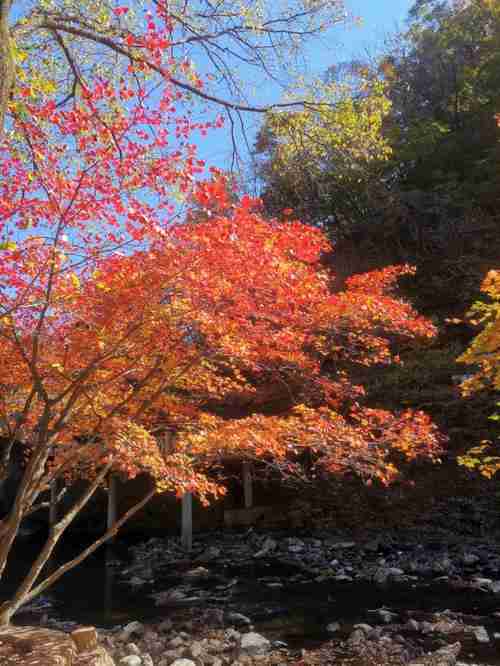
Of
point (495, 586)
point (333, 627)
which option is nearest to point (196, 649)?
point (333, 627)

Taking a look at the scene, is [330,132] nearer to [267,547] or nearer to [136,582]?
[136,582]

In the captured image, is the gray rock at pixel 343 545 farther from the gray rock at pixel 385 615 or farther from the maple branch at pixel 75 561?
the maple branch at pixel 75 561

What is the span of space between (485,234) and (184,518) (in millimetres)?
11595

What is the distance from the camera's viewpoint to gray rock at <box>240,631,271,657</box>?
19.4 ft

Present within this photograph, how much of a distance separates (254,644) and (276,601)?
2.04 m

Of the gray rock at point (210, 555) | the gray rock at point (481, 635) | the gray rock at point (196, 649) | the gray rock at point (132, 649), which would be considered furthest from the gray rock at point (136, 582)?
the gray rock at point (481, 635)

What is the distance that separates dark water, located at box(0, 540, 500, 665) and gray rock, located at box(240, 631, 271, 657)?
0.26 m

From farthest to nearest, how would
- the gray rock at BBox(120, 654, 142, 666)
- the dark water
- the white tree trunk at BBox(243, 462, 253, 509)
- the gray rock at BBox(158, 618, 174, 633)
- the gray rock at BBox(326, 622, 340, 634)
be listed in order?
the white tree trunk at BBox(243, 462, 253, 509)
the gray rock at BBox(158, 618, 174, 633)
the dark water
the gray rock at BBox(326, 622, 340, 634)
the gray rock at BBox(120, 654, 142, 666)

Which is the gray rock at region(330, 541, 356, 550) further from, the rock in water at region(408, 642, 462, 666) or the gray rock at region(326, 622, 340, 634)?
the rock in water at region(408, 642, 462, 666)

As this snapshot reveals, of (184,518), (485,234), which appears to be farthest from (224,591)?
(485,234)

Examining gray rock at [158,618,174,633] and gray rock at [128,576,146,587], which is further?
gray rock at [128,576,146,587]

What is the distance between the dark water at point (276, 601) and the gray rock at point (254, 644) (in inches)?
10.2

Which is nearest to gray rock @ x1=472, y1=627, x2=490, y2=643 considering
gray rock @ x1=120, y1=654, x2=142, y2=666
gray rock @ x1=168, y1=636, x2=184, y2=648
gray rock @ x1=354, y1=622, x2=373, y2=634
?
gray rock @ x1=354, y1=622, x2=373, y2=634

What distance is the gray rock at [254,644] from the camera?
19.4 ft
